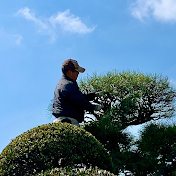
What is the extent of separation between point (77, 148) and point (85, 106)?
4.69 feet

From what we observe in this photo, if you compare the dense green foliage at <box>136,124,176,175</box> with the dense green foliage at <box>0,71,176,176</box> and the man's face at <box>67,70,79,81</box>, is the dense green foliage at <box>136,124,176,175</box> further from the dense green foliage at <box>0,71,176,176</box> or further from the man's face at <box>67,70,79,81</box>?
the man's face at <box>67,70,79,81</box>

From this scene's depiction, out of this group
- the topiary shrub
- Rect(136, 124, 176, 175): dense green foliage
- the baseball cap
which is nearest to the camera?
the topiary shrub

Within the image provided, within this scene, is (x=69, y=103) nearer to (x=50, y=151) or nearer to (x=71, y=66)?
(x=71, y=66)

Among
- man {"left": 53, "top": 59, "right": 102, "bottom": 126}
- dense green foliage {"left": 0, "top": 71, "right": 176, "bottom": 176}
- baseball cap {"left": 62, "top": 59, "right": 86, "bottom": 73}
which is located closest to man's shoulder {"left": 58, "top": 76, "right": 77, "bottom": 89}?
man {"left": 53, "top": 59, "right": 102, "bottom": 126}

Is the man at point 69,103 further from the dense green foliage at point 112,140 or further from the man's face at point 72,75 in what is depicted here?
the dense green foliage at point 112,140

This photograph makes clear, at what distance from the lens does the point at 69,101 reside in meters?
5.63

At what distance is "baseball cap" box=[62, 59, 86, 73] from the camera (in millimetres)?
5922

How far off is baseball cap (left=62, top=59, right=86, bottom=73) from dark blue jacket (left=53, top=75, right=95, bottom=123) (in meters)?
0.27

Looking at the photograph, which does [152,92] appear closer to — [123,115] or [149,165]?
[123,115]

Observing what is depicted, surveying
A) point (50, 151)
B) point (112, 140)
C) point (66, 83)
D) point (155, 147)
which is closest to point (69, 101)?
point (66, 83)

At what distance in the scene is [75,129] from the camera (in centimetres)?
463

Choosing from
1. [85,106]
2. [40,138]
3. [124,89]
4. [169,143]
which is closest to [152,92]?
[124,89]

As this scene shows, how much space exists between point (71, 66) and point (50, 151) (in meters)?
2.13

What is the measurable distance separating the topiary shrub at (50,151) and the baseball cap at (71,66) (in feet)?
5.18
